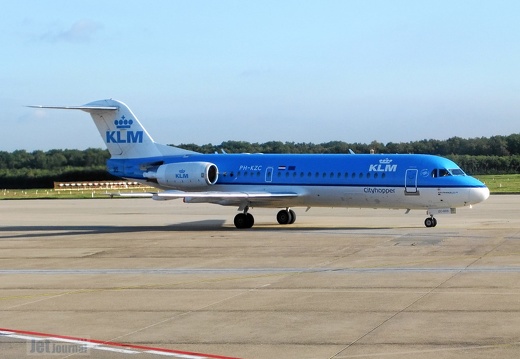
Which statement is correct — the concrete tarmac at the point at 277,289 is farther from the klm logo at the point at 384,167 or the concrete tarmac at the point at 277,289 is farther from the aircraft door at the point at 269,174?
the aircraft door at the point at 269,174

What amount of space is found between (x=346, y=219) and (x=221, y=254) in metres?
14.3

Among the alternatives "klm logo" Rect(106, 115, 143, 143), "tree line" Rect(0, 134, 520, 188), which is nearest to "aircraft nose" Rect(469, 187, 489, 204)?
"klm logo" Rect(106, 115, 143, 143)

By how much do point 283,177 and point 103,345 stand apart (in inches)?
876

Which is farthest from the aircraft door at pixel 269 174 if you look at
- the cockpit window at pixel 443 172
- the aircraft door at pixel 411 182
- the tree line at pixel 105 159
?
the tree line at pixel 105 159

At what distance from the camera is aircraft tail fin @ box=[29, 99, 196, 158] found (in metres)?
37.1

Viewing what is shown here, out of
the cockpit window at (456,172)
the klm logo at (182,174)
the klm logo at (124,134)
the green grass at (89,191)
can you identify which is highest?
the klm logo at (124,134)

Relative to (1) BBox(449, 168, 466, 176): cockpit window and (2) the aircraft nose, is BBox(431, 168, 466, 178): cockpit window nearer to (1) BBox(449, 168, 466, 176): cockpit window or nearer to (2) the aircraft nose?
(1) BBox(449, 168, 466, 176): cockpit window

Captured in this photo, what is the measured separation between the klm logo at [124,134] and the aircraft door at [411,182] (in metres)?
12.2

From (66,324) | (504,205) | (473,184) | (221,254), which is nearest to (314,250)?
(221,254)

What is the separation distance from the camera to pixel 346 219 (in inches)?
1459

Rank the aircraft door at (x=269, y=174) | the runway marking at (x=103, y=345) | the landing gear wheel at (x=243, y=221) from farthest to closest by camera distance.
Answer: the aircraft door at (x=269, y=174) → the landing gear wheel at (x=243, y=221) → the runway marking at (x=103, y=345)

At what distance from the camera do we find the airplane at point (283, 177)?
101 ft

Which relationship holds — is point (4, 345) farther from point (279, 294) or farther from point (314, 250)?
point (314, 250)

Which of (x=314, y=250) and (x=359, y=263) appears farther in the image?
(x=314, y=250)
